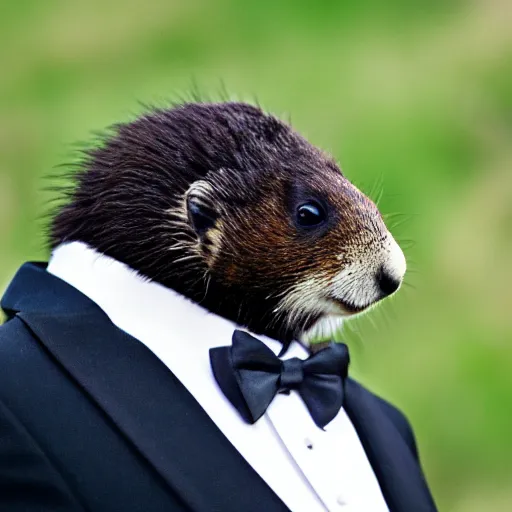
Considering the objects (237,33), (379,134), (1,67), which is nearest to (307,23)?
(237,33)

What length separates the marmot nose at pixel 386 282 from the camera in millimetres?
968

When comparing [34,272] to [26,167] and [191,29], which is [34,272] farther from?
[191,29]

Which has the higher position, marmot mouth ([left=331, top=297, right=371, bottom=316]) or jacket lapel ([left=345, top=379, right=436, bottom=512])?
marmot mouth ([left=331, top=297, right=371, bottom=316])

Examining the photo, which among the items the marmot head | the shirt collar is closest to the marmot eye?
the marmot head

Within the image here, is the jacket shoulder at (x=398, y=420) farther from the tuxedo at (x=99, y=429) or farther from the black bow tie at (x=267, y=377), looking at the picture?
the tuxedo at (x=99, y=429)

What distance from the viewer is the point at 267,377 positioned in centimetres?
96

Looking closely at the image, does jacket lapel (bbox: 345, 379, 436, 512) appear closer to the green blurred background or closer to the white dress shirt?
the white dress shirt

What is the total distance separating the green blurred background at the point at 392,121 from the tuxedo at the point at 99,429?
4.36ft

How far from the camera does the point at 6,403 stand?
886 millimetres

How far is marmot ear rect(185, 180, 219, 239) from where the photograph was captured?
3.20 ft

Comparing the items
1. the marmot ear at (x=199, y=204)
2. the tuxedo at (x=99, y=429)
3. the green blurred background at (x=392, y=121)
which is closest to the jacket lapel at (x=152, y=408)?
the tuxedo at (x=99, y=429)

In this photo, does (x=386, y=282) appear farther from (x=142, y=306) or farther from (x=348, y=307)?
(x=142, y=306)

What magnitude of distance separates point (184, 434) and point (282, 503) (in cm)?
10

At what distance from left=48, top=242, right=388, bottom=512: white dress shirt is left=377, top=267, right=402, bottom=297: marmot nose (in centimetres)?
12
